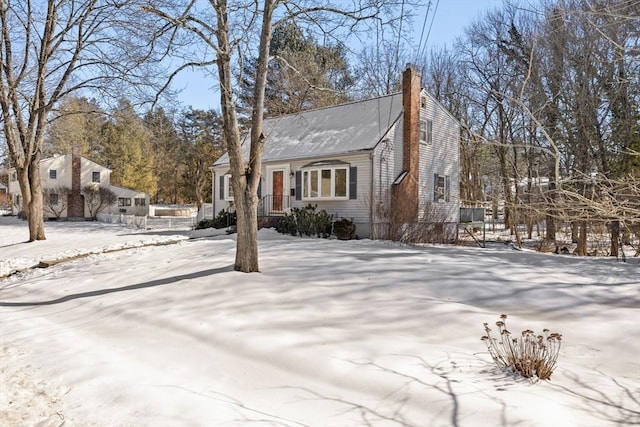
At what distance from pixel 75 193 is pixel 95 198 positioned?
1.52 meters

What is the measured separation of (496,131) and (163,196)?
4233 cm

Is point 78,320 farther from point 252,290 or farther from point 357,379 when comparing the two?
point 357,379

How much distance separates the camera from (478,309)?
17.9ft

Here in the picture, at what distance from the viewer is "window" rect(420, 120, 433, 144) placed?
18.7 metres

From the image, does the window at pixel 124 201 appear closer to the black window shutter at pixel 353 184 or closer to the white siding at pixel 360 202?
the white siding at pixel 360 202

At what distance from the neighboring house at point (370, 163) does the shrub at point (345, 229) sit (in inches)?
25.4

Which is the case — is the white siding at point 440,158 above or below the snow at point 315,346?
above

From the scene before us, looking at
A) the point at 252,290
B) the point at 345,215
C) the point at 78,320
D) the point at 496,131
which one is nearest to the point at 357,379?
the point at 252,290

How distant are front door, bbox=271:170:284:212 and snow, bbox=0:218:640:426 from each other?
10645mm

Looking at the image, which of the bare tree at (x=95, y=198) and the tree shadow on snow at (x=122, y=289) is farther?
the bare tree at (x=95, y=198)

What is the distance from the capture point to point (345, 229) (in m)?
15.7

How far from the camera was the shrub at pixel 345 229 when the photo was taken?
Answer: 1568 centimetres

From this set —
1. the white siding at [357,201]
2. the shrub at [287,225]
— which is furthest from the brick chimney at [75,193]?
the shrub at [287,225]

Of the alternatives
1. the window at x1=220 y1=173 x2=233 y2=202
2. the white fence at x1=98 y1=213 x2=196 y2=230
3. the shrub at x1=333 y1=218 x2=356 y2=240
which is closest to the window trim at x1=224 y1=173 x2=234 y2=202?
the window at x1=220 y1=173 x2=233 y2=202
